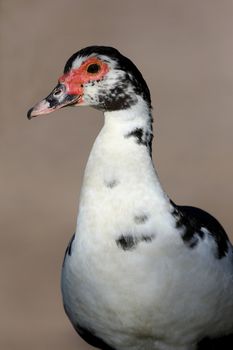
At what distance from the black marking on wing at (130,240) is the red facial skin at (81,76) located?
1.66 feet

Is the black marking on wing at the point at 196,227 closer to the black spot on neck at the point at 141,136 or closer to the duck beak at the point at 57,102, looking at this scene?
the black spot on neck at the point at 141,136

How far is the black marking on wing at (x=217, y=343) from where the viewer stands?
348 cm

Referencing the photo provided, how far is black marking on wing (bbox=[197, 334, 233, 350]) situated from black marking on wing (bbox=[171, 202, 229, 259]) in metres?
0.31

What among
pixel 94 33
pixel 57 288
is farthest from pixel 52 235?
pixel 94 33

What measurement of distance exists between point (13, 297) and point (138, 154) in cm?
224

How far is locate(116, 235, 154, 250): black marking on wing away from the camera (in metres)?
3.23

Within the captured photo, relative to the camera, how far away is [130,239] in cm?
323

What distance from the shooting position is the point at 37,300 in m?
5.27

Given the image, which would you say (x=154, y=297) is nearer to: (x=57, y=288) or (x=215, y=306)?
(x=215, y=306)

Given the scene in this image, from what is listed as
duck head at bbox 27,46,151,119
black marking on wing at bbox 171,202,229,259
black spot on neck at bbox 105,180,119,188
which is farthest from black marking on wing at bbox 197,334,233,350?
duck head at bbox 27,46,151,119

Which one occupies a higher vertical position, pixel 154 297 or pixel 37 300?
pixel 154 297

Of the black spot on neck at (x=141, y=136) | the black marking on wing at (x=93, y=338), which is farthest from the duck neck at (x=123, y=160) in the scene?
the black marking on wing at (x=93, y=338)

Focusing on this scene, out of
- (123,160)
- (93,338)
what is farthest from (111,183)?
(93,338)

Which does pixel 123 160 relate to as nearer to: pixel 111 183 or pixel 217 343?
pixel 111 183
